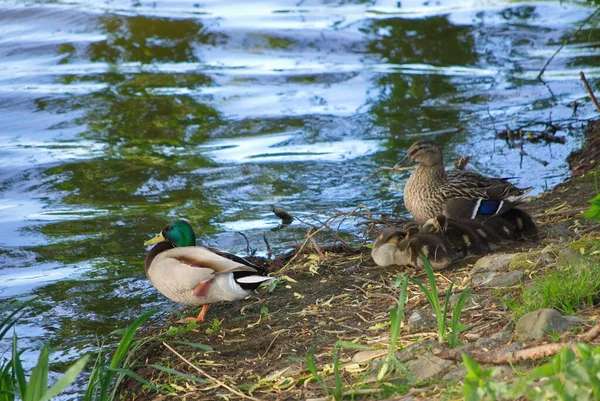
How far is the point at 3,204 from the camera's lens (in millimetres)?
8414

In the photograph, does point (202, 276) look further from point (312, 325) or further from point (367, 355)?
point (367, 355)

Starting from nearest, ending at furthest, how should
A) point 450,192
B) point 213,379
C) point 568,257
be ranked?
point 213,379
point 568,257
point 450,192

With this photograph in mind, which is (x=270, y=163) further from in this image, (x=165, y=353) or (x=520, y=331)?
(x=520, y=331)

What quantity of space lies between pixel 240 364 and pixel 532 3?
13.6m

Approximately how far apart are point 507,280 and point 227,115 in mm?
6819

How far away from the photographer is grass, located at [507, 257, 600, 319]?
160 inches

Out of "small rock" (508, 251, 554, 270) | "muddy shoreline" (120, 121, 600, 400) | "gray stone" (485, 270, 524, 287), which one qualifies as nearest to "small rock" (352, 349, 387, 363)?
"muddy shoreline" (120, 121, 600, 400)

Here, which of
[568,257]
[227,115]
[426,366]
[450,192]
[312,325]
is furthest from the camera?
[227,115]

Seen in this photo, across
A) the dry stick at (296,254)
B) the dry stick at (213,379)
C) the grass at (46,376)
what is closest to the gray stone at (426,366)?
the dry stick at (213,379)

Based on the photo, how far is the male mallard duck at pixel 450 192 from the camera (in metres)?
6.32

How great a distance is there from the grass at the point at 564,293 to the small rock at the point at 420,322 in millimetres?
400

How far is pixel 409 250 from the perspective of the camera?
552 centimetres

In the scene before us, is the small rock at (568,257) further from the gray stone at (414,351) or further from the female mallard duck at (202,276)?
the female mallard duck at (202,276)

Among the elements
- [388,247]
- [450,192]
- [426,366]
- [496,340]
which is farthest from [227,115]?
[426,366]
